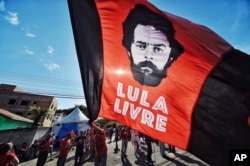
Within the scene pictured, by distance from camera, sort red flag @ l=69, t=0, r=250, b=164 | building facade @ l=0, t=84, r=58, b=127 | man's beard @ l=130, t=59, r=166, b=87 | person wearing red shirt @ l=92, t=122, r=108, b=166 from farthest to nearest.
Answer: building facade @ l=0, t=84, r=58, b=127 → person wearing red shirt @ l=92, t=122, r=108, b=166 → man's beard @ l=130, t=59, r=166, b=87 → red flag @ l=69, t=0, r=250, b=164

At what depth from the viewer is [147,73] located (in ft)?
10.5

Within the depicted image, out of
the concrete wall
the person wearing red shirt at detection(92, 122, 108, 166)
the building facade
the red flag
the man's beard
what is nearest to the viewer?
the red flag

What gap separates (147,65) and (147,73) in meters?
0.14

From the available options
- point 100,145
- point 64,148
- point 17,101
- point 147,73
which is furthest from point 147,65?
point 17,101

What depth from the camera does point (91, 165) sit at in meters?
10.5

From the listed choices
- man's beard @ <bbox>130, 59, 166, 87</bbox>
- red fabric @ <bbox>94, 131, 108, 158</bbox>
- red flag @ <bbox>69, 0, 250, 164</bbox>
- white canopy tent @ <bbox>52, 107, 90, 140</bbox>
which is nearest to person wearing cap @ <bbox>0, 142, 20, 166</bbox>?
red fabric @ <bbox>94, 131, 108, 158</bbox>

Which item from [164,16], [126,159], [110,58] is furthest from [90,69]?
[126,159]

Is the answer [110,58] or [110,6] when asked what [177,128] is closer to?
[110,58]

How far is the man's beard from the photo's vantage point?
3.09m

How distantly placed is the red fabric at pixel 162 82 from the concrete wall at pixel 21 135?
1842 centimetres

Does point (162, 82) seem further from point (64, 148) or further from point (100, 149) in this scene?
point (64, 148)

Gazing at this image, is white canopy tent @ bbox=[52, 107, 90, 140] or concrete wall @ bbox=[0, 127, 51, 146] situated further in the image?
white canopy tent @ bbox=[52, 107, 90, 140]

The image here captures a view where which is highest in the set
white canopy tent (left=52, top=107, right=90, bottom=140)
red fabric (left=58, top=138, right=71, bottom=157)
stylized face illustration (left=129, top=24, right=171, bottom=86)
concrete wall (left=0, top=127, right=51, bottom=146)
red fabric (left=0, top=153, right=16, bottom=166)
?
white canopy tent (left=52, top=107, right=90, bottom=140)

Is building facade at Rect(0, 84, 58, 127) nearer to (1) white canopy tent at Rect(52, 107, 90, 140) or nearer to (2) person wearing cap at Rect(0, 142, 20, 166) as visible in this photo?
(1) white canopy tent at Rect(52, 107, 90, 140)
